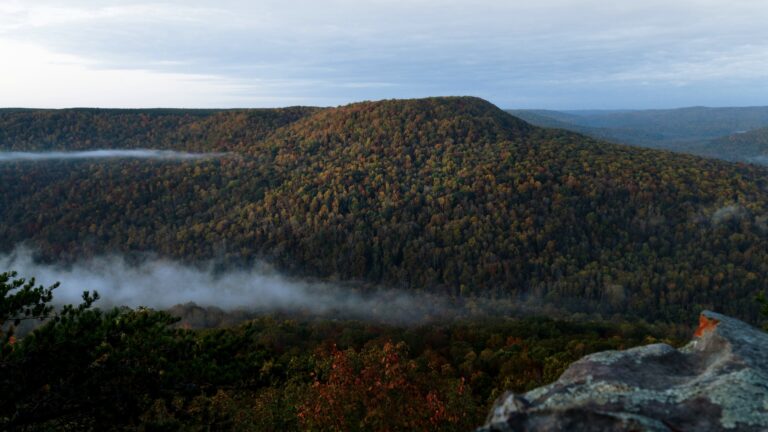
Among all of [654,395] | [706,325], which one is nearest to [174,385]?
[654,395]

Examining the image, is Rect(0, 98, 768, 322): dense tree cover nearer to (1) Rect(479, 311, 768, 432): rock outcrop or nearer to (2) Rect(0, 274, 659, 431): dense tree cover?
(2) Rect(0, 274, 659, 431): dense tree cover

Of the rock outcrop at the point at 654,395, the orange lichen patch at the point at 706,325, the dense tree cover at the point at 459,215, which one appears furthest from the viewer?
the dense tree cover at the point at 459,215

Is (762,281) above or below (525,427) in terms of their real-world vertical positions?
below

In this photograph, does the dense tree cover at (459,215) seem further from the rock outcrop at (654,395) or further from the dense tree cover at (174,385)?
the rock outcrop at (654,395)

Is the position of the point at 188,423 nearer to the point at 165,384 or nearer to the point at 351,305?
the point at 165,384

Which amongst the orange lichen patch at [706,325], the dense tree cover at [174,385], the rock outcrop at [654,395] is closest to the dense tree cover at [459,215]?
the dense tree cover at [174,385]

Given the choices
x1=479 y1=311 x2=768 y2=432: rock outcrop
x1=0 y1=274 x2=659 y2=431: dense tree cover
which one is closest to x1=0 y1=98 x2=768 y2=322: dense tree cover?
x1=0 y1=274 x2=659 y2=431: dense tree cover

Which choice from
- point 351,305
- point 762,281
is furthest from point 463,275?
point 762,281

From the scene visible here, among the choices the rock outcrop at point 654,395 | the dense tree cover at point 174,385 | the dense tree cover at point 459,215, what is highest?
the rock outcrop at point 654,395

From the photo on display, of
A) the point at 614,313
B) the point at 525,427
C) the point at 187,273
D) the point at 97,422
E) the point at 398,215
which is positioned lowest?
the point at 187,273
